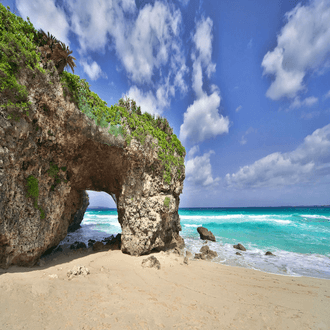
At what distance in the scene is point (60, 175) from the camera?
315 inches

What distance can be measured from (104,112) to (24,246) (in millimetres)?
7241

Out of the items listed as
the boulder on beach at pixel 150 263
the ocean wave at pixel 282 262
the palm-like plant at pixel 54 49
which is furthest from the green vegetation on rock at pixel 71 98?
the ocean wave at pixel 282 262

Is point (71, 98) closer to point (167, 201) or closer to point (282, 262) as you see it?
point (167, 201)

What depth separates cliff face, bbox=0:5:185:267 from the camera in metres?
5.93

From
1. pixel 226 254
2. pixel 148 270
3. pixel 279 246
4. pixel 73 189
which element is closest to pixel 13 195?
pixel 73 189

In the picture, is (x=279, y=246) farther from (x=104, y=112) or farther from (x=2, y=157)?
(x=2, y=157)

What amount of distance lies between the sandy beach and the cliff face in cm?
160

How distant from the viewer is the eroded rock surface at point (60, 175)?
5957mm

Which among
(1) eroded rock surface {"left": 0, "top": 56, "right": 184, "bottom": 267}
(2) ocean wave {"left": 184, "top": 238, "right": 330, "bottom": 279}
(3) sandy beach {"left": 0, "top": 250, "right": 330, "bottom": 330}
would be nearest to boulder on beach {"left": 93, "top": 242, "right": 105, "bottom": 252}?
(1) eroded rock surface {"left": 0, "top": 56, "right": 184, "bottom": 267}

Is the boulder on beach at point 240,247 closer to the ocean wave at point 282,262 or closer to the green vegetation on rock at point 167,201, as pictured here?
the ocean wave at point 282,262

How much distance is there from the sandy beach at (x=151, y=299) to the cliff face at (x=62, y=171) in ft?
5.26

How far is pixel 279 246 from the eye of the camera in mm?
15609

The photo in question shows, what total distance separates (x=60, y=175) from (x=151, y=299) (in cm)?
697

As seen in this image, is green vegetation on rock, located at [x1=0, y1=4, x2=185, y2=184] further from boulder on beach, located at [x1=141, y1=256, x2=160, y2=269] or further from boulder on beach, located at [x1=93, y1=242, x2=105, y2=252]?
boulder on beach, located at [x1=93, y1=242, x2=105, y2=252]
